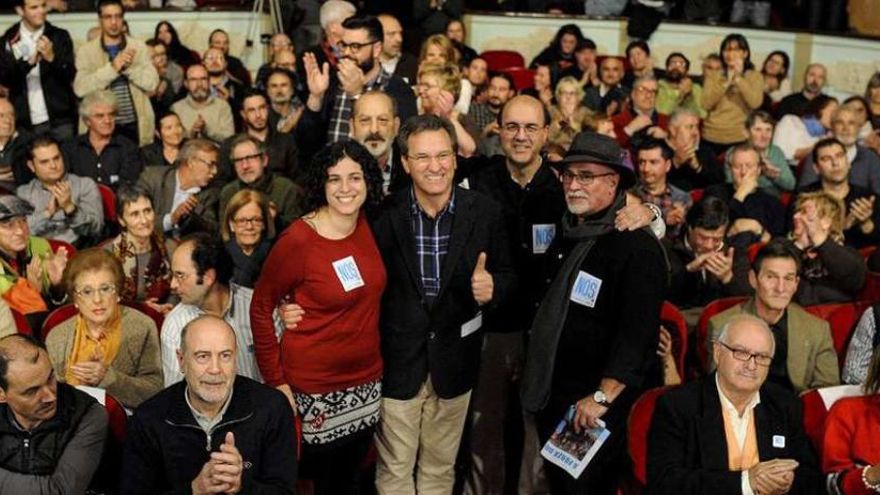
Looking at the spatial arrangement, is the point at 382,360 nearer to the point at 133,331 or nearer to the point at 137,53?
the point at 133,331

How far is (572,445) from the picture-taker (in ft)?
11.0

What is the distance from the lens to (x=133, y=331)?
12.1 feet

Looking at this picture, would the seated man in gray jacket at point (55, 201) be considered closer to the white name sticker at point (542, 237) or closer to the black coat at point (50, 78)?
the black coat at point (50, 78)

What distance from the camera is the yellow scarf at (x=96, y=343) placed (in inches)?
143

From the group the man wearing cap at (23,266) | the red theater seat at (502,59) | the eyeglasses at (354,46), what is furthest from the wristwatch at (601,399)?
the red theater seat at (502,59)

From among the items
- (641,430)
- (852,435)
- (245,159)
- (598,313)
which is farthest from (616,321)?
(245,159)

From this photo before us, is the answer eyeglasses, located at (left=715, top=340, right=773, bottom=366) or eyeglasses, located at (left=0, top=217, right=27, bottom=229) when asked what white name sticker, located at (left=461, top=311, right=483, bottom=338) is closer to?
eyeglasses, located at (left=715, top=340, right=773, bottom=366)

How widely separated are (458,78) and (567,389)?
1809 millimetres

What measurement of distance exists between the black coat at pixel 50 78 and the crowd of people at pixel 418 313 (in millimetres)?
1075

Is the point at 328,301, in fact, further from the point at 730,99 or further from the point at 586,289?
the point at 730,99

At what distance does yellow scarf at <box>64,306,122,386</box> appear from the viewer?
364 cm

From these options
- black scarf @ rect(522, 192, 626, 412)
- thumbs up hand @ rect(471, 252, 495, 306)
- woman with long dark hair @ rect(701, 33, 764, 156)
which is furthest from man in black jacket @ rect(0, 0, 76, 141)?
woman with long dark hair @ rect(701, 33, 764, 156)

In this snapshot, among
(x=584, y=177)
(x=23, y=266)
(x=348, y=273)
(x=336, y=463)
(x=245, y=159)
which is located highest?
(x=584, y=177)

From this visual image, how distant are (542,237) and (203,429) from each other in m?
1.40
